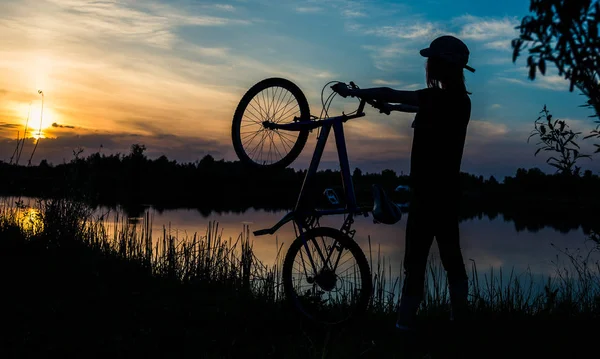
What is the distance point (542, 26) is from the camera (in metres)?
2.76

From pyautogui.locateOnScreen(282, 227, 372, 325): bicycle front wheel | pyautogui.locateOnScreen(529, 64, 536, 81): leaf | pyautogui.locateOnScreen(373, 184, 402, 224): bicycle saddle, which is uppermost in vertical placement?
pyautogui.locateOnScreen(529, 64, 536, 81): leaf

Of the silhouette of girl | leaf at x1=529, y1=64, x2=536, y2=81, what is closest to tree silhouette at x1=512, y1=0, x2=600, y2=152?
leaf at x1=529, y1=64, x2=536, y2=81

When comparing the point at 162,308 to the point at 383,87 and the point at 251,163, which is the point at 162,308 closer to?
the point at 251,163

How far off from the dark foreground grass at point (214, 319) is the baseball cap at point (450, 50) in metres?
2.44

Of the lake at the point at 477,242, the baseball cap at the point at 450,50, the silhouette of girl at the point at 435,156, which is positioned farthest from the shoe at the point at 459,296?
the lake at the point at 477,242

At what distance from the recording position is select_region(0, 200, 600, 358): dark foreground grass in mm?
5055

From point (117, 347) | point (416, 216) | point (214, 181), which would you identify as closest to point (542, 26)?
point (416, 216)

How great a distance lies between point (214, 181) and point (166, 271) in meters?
68.9

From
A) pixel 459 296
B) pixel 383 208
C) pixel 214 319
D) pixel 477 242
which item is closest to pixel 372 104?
pixel 383 208

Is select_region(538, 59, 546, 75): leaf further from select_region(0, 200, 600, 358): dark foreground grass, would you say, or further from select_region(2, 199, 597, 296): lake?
select_region(2, 199, 597, 296): lake

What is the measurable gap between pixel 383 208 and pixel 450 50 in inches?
58.6

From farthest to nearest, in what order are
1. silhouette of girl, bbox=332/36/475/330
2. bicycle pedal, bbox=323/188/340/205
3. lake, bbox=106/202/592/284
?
lake, bbox=106/202/592/284
bicycle pedal, bbox=323/188/340/205
silhouette of girl, bbox=332/36/475/330

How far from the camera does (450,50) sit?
445cm

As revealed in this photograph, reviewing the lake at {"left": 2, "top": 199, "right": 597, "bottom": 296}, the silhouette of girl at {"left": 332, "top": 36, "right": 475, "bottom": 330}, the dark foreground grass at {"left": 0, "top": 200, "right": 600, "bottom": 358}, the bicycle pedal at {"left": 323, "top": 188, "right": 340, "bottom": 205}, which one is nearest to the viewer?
the silhouette of girl at {"left": 332, "top": 36, "right": 475, "bottom": 330}
